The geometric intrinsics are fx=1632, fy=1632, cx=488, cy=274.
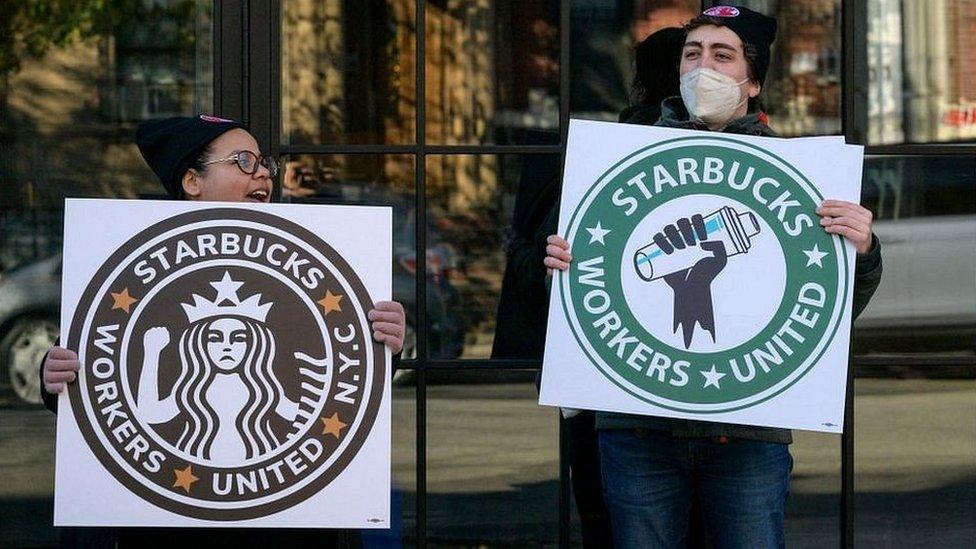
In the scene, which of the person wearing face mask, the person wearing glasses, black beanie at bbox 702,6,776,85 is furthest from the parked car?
black beanie at bbox 702,6,776,85

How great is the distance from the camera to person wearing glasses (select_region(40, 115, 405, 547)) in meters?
3.26

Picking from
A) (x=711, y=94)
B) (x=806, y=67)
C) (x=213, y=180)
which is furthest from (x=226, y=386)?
(x=806, y=67)

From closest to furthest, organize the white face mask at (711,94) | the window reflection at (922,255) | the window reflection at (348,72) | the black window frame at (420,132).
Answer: the white face mask at (711,94), the black window frame at (420,132), the window reflection at (348,72), the window reflection at (922,255)

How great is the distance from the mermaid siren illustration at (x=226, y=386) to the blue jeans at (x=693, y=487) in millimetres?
710

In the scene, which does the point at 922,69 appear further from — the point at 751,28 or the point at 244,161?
the point at 244,161

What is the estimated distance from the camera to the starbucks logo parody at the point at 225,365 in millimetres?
3180

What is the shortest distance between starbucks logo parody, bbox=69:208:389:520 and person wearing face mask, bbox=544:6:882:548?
0.52m

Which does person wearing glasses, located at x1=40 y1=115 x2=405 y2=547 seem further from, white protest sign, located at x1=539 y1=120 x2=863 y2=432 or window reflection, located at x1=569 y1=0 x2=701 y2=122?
window reflection, located at x1=569 y1=0 x2=701 y2=122

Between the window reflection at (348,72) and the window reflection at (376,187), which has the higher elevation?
the window reflection at (348,72)

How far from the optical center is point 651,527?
11.3 feet

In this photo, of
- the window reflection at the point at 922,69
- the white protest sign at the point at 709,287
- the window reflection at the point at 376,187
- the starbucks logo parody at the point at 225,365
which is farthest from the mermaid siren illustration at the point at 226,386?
the window reflection at the point at 922,69

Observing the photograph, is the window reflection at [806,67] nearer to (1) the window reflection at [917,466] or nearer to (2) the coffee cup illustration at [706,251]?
(1) the window reflection at [917,466]

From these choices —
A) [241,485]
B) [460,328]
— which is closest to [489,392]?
[460,328]

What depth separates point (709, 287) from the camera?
3377 millimetres
